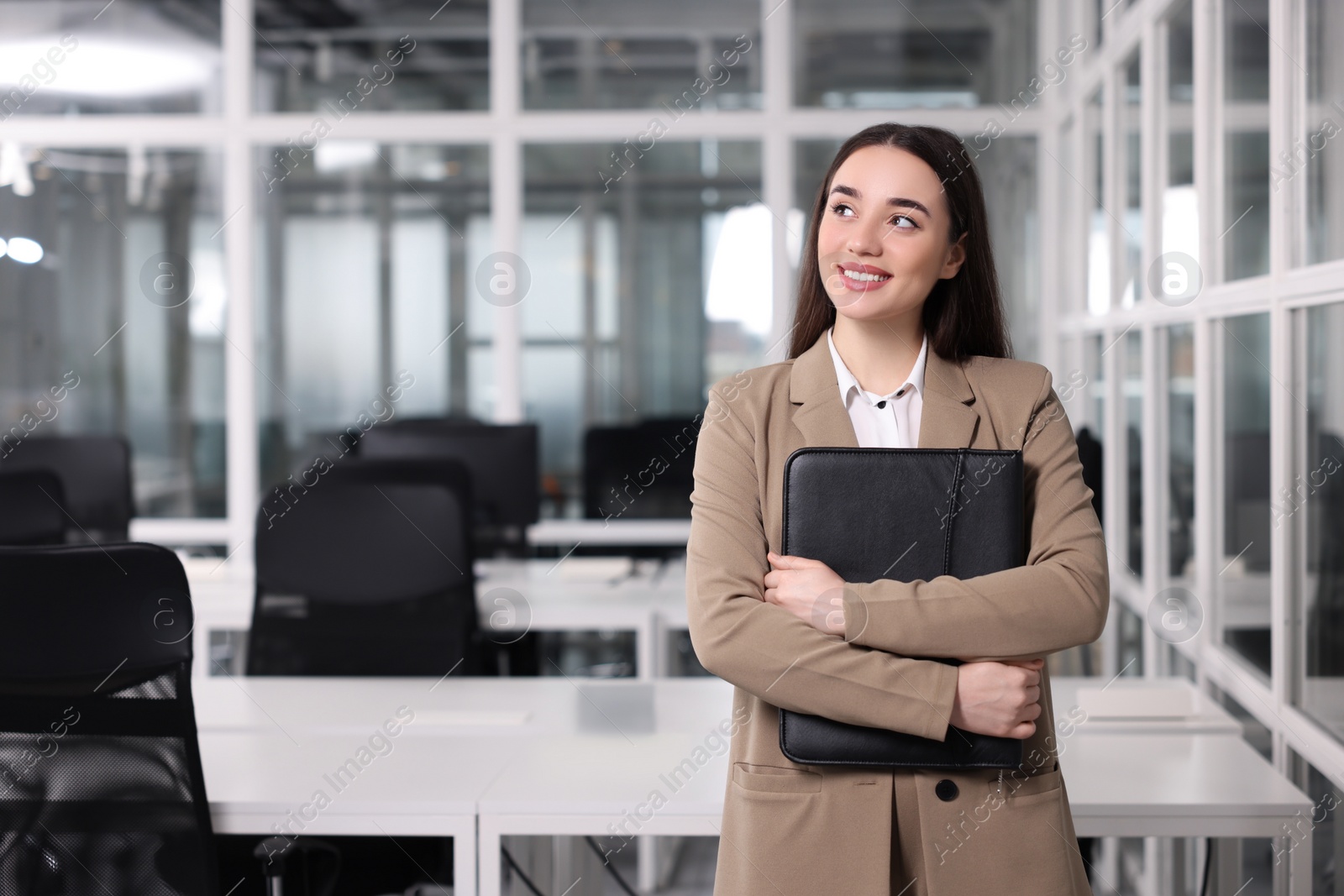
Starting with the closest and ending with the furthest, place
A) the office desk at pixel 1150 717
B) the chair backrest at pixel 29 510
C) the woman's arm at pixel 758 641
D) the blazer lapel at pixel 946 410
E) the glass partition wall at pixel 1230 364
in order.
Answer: the woman's arm at pixel 758 641
the blazer lapel at pixel 946 410
the glass partition wall at pixel 1230 364
the office desk at pixel 1150 717
the chair backrest at pixel 29 510

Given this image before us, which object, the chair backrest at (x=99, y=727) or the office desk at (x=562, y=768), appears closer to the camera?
the chair backrest at (x=99, y=727)

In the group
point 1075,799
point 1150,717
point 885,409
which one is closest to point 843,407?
point 885,409

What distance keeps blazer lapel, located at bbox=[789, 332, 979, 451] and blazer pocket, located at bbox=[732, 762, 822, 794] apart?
1.31ft

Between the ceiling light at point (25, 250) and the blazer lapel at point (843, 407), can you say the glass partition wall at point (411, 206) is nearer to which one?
the ceiling light at point (25, 250)

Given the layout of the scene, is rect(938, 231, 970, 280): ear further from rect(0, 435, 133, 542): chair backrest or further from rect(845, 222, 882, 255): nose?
rect(0, 435, 133, 542): chair backrest

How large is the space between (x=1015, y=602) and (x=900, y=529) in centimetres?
16

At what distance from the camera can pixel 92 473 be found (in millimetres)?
4594

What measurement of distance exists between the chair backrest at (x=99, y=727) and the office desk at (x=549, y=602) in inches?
59.3

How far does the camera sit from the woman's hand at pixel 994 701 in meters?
1.41

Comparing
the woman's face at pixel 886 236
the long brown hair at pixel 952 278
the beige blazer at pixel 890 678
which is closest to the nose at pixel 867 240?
the woman's face at pixel 886 236

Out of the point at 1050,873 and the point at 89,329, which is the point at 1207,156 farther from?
the point at 89,329

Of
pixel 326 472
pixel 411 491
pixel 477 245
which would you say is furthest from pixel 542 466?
pixel 411 491

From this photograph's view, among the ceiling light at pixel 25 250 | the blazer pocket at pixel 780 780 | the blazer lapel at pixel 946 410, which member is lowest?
the blazer pocket at pixel 780 780

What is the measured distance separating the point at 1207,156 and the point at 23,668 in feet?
8.14
